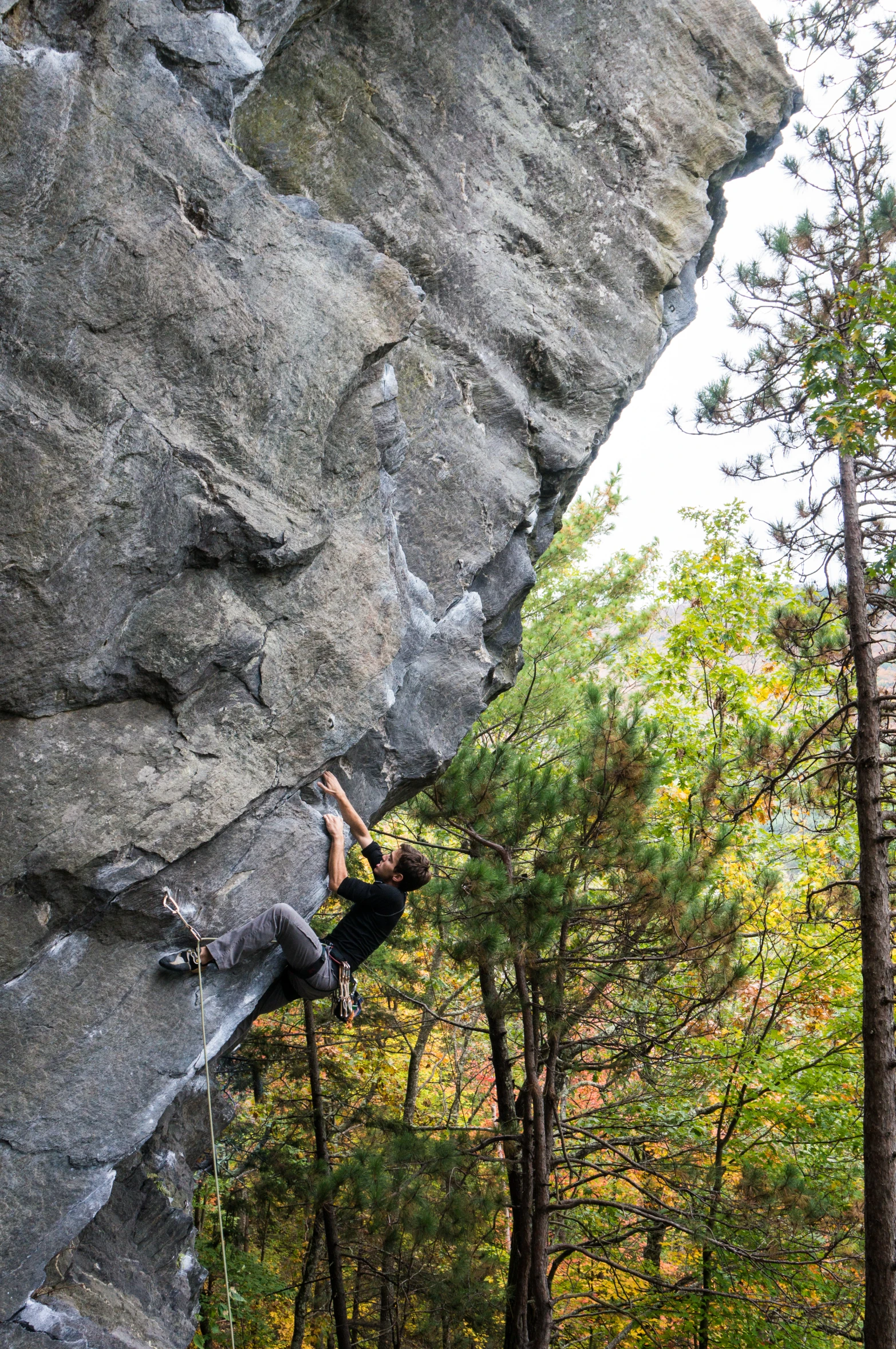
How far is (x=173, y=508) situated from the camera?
13.4 feet

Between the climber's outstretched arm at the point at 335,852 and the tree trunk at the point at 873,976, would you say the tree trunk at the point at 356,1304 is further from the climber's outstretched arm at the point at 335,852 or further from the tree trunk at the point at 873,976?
the climber's outstretched arm at the point at 335,852

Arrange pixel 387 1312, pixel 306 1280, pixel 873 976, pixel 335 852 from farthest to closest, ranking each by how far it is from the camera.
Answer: pixel 306 1280
pixel 387 1312
pixel 873 976
pixel 335 852

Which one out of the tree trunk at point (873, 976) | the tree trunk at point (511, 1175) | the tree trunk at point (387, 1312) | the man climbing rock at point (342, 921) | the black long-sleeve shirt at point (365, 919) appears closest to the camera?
the man climbing rock at point (342, 921)

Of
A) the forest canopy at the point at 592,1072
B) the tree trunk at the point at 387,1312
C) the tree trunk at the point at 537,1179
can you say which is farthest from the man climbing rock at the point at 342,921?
the tree trunk at the point at 387,1312

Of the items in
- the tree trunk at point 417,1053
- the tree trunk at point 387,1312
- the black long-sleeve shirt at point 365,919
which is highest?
the tree trunk at point 417,1053

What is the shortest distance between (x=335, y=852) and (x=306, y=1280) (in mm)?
6983

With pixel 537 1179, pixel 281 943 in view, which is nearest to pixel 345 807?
pixel 281 943

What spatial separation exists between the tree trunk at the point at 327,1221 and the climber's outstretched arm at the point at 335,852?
12.8ft

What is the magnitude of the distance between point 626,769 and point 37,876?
3.70 metres

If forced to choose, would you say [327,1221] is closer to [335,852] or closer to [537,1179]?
[537,1179]

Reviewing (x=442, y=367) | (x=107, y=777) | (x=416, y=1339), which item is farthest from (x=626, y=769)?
(x=416, y=1339)

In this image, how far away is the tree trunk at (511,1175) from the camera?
265 inches

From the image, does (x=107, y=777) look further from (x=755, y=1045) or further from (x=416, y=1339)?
(x=416, y=1339)

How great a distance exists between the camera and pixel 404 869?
5.07 metres
